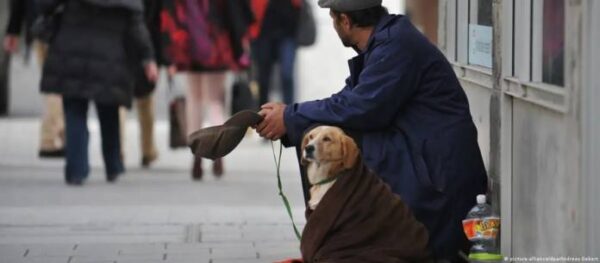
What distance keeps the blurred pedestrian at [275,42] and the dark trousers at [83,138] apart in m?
3.45

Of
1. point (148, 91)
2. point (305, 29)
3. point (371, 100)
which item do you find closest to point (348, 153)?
point (371, 100)

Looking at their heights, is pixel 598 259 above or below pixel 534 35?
below

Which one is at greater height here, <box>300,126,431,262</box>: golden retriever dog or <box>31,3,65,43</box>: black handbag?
<box>31,3,65,43</box>: black handbag

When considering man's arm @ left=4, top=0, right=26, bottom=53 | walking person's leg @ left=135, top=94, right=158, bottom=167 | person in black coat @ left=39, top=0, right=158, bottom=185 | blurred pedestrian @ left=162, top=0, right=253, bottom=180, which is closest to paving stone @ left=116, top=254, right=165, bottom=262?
person in black coat @ left=39, top=0, right=158, bottom=185

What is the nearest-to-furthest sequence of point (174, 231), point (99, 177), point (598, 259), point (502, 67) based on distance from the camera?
point (598, 259) < point (502, 67) < point (174, 231) < point (99, 177)

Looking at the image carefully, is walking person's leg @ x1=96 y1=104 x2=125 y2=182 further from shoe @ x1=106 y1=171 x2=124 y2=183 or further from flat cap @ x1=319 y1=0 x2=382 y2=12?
flat cap @ x1=319 y1=0 x2=382 y2=12

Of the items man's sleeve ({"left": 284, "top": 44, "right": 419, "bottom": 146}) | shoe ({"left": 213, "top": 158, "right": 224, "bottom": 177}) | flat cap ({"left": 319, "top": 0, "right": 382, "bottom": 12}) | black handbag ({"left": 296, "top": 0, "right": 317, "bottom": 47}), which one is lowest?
shoe ({"left": 213, "top": 158, "right": 224, "bottom": 177})

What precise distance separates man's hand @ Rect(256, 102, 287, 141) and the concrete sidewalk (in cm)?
114

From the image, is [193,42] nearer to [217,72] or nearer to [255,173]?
[217,72]

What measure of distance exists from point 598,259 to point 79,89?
19.8 feet

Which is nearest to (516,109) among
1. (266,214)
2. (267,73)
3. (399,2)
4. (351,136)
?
(351,136)

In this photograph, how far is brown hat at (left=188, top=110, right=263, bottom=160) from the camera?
274 inches

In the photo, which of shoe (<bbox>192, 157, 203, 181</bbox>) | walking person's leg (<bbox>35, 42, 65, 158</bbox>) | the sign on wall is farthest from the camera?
walking person's leg (<bbox>35, 42, 65, 158</bbox>)

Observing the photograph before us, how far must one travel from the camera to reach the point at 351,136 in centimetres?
704
